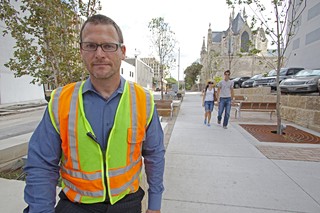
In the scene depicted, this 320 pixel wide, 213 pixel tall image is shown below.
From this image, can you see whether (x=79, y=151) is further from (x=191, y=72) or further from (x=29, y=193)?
(x=191, y=72)

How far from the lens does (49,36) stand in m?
3.46

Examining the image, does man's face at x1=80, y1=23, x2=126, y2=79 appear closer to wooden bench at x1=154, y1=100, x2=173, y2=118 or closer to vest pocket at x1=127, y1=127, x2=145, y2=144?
vest pocket at x1=127, y1=127, x2=145, y2=144

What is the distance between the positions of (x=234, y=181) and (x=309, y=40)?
2610cm

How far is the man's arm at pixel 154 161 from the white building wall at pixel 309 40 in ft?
76.4

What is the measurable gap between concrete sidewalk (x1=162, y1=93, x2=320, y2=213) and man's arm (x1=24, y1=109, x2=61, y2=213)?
1.78 m

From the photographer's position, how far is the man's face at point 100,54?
1243 mm

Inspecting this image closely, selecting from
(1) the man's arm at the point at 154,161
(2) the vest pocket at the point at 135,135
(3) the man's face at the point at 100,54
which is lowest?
(1) the man's arm at the point at 154,161

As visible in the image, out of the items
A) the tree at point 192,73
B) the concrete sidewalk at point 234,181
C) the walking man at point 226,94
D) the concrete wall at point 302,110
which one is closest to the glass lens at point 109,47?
the concrete sidewalk at point 234,181

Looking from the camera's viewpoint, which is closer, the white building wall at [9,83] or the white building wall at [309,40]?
the white building wall at [9,83]

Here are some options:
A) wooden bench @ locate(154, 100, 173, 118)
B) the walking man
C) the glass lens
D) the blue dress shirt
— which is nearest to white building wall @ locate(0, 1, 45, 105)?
wooden bench @ locate(154, 100, 173, 118)

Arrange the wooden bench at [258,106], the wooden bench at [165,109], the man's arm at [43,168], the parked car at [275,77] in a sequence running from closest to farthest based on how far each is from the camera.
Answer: the man's arm at [43,168] → the wooden bench at [258,106] → the wooden bench at [165,109] → the parked car at [275,77]

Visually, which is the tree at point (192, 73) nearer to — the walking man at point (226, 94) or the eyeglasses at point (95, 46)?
the walking man at point (226, 94)

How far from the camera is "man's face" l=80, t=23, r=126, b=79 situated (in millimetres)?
1243

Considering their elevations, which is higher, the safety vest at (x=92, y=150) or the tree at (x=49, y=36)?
the tree at (x=49, y=36)
